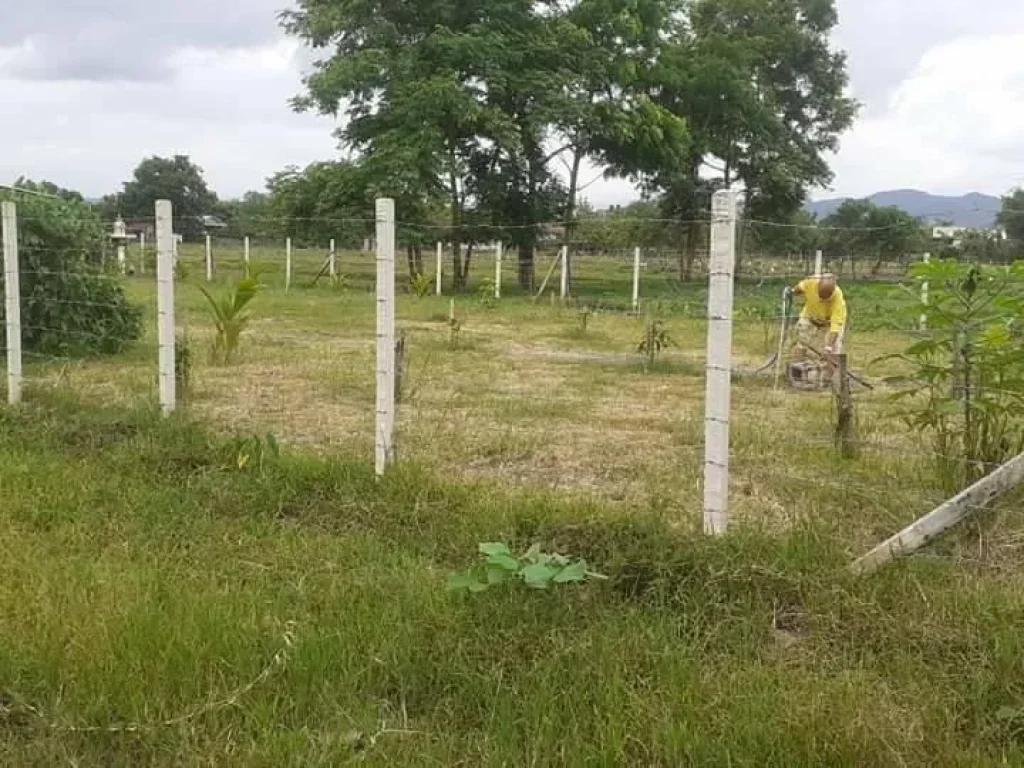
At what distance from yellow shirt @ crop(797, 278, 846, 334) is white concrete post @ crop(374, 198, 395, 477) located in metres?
4.81

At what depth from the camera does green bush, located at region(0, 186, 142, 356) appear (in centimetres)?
901

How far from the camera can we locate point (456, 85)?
2344 centimetres

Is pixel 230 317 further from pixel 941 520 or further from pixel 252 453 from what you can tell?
pixel 941 520

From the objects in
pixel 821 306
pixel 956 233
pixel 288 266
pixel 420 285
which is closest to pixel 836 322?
pixel 821 306

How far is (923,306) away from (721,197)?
84 centimetres

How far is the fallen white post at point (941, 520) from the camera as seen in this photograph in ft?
10.7

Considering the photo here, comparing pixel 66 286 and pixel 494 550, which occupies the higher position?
pixel 66 286

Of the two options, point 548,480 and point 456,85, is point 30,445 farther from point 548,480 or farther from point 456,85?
point 456,85

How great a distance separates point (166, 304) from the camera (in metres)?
5.63

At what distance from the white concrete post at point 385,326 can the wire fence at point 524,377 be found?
30mm

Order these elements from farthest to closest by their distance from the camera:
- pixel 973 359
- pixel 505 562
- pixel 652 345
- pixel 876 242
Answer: pixel 652 345, pixel 876 242, pixel 973 359, pixel 505 562

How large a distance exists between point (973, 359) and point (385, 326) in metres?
2.57

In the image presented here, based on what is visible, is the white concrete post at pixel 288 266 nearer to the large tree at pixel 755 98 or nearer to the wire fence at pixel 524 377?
the wire fence at pixel 524 377

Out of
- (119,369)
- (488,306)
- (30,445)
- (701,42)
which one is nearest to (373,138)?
(488,306)
